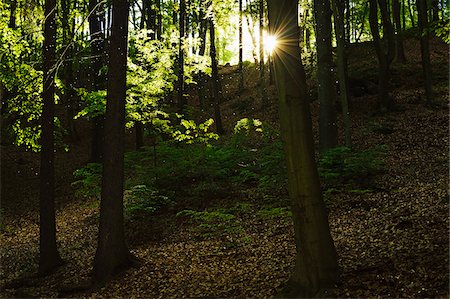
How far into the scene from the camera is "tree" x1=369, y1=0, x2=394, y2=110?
1717 cm

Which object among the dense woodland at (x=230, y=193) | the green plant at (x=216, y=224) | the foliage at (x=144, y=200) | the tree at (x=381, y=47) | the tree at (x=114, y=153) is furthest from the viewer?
the tree at (x=381, y=47)

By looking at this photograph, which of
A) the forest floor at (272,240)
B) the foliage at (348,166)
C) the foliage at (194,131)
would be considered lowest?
the forest floor at (272,240)

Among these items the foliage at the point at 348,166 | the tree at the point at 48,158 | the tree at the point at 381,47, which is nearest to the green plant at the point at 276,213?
the foliage at the point at 348,166

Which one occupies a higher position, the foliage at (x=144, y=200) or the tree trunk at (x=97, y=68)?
the tree trunk at (x=97, y=68)

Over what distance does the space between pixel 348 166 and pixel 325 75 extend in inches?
153

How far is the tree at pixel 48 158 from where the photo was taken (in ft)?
30.7

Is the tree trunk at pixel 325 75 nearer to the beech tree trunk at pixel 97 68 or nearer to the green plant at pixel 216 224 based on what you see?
the green plant at pixel 216 224

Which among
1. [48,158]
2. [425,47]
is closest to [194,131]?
[48,158]

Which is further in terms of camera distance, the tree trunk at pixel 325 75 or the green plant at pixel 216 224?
the tree trunk at pixel 325 75

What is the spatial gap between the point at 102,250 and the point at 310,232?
4.79 meters

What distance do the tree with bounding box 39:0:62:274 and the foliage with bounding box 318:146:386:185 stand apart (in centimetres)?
708

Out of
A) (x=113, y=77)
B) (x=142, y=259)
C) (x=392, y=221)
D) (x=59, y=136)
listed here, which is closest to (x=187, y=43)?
(x=59, y=136)

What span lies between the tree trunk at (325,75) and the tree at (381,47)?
4.54 m

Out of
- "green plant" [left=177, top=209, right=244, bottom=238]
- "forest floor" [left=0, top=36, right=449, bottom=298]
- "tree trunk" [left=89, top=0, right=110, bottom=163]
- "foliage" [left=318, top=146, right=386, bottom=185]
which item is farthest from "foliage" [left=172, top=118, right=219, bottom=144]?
"tree trunk" [left=89, top=0, right=110, bottom=163]
